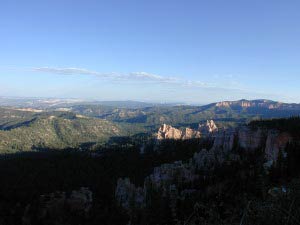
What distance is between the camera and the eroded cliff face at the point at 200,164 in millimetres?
75125

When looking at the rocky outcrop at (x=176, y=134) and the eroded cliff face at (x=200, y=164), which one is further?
the rocky outcrop at (x=176, y=134)

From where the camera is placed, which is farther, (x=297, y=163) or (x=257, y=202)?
(x=297, y=163)

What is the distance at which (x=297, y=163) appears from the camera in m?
62.0

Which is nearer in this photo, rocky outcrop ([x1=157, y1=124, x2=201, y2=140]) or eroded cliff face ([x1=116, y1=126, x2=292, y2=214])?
eroded cliff face ([x1=116, y1=126, x2=292, y2=214])

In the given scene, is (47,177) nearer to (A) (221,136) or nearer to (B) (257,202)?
(A) (221,136)

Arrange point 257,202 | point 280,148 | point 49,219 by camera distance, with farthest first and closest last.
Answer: point 280,148, point 49,219, point 257,202

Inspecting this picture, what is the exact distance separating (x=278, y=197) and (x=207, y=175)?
7145 centimetres

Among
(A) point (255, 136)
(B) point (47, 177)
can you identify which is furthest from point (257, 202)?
(B) point (47, 177)

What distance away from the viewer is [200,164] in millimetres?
86375

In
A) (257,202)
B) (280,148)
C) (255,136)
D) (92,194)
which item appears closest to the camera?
(257,202)

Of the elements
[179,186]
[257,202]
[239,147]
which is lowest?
[179,186]

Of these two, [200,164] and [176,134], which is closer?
[200,164]

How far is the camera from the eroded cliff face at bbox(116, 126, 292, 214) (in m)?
75.1

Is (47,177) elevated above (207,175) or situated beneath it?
situated beneath
